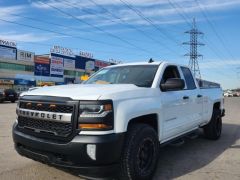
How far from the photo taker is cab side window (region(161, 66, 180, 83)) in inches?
254

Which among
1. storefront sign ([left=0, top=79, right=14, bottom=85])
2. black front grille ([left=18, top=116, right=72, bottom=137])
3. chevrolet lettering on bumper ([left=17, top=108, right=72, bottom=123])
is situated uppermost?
storefront sign ([left=0, top=79, right=14, bottom=85])

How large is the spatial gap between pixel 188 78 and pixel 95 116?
349 cm

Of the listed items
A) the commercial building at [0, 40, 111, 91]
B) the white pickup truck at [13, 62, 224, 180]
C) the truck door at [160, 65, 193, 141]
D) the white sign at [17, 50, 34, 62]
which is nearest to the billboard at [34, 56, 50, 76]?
the commercial building at [0, 40, 111, 91]

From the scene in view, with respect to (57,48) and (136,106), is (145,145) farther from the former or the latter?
(57,48)

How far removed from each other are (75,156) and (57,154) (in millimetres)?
325

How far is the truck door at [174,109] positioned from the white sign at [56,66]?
7254 centimetres

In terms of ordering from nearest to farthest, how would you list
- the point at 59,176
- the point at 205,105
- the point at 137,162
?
the point at 137,162, the point at 59,176, the point at 205,105

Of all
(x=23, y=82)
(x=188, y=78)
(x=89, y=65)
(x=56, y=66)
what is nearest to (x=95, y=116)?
(x=188, y=78)

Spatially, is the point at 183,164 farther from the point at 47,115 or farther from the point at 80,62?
the point at 80,62

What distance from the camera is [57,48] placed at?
80.2 metres

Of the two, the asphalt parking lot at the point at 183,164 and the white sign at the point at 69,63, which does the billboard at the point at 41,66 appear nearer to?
the white sign at the point at 69,63

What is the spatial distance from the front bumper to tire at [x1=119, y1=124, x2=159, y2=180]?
17 cm

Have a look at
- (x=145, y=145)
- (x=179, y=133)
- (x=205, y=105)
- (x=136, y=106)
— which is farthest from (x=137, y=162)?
(x=205, y=105)

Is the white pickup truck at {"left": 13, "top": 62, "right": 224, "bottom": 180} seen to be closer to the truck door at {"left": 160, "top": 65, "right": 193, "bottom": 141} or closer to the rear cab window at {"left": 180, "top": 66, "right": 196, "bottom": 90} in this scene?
the truck door at {"left": 160, "top": 65, "right": 193, "bottom": 141}
